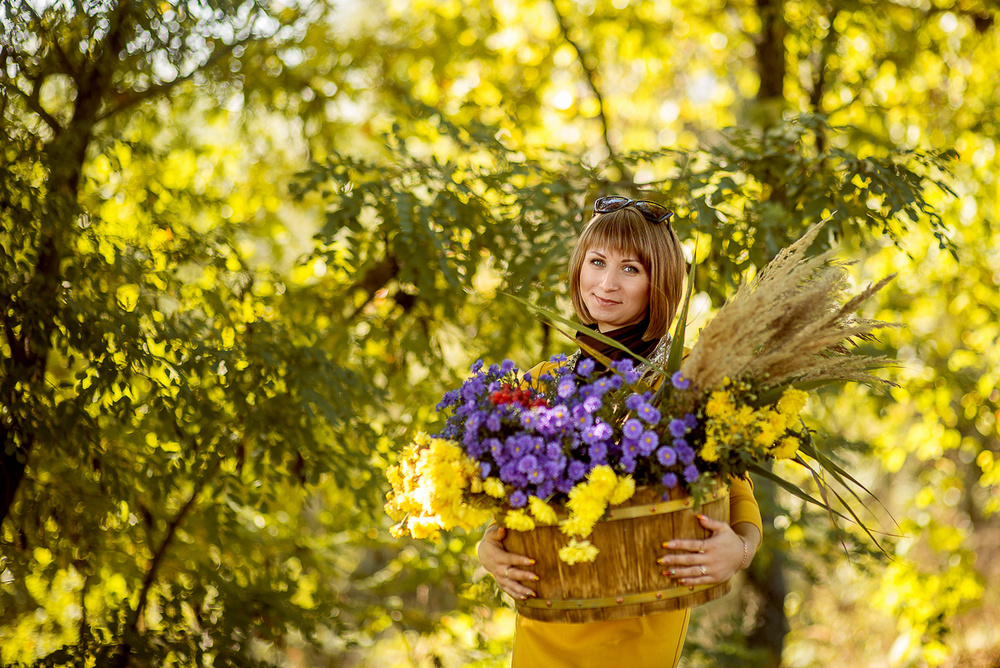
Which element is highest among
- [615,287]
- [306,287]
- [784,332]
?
[306,287]

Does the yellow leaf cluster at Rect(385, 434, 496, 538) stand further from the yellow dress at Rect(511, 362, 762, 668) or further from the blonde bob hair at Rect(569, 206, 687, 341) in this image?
the blonde bob hair at Rect(569, 206, 687, 341)

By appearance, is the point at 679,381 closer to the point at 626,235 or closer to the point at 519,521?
the point at 519,521

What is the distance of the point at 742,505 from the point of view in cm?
151

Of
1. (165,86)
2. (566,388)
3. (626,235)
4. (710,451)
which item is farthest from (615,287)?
(165,86)

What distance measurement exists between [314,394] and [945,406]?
343 centimetres

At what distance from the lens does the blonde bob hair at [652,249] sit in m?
1.66

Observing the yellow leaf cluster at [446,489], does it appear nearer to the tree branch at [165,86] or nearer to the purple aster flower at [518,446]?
the purple aster flower at [518,446]

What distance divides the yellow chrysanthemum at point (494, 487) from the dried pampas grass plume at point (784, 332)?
0.35 meters

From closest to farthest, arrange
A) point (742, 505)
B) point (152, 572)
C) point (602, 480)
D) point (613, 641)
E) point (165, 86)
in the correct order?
point (602, 480)
point (613, 641)
point (742, 505)
point (152, 572)
point (165, 86)

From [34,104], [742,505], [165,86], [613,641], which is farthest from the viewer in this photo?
[165,86]

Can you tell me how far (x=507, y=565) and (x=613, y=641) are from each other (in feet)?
0.88

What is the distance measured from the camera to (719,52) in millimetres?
5320

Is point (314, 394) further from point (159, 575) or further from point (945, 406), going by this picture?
point (945, 406)

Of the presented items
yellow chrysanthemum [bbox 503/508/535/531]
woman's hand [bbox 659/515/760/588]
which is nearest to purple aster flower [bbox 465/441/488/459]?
yellow chrysanthemum [bbox 503/508/535/531]
